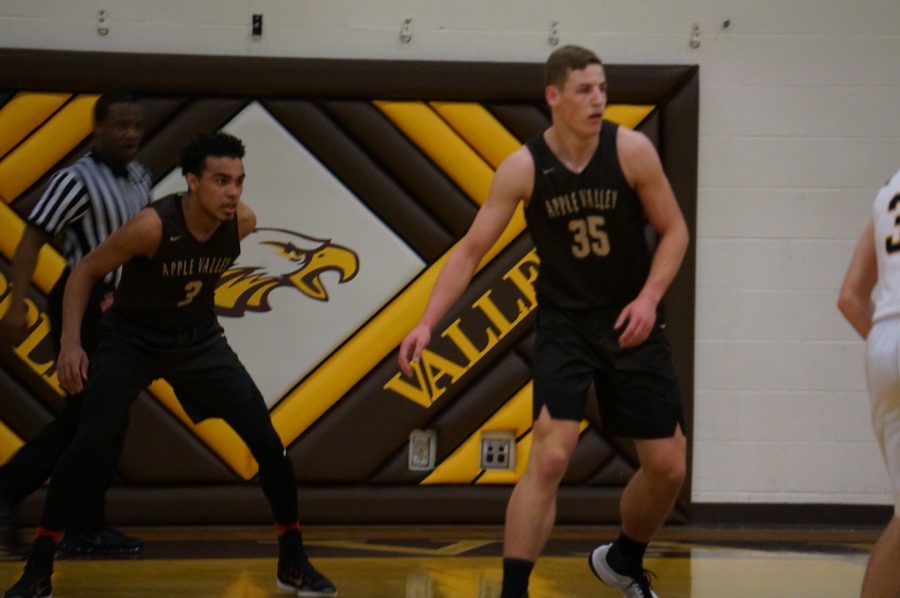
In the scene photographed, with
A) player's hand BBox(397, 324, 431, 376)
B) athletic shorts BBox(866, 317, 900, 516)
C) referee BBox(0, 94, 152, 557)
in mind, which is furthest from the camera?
referee BBox(0, 94, 152, 557)

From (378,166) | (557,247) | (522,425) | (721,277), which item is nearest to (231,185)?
(557,247)

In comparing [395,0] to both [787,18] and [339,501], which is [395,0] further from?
[339,501]

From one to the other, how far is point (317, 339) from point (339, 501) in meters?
0.71

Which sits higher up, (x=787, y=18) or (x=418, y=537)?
(x=787, y=18)

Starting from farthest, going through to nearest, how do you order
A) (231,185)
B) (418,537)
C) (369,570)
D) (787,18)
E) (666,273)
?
(787,18) → (418,537) → (369,570) → (231,185) → (666,273)

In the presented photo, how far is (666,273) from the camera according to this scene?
4312mm

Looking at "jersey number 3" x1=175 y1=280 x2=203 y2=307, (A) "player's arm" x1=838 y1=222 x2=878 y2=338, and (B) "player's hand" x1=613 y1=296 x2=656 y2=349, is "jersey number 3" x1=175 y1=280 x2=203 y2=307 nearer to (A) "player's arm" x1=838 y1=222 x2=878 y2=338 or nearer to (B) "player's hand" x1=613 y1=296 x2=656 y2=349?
(B) "player's hand" x1=613 y1=296 x2=656 y2=349

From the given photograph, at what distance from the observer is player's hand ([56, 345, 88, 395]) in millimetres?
4898

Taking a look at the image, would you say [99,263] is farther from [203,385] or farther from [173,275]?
[203,385]

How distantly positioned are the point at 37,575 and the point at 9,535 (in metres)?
0.96

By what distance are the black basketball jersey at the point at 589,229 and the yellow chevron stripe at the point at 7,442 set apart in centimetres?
308

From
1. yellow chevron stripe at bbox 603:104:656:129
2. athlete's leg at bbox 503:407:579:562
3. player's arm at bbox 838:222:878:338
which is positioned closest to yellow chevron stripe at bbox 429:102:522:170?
yellow chevron stripe at bbox 603:104:656:129

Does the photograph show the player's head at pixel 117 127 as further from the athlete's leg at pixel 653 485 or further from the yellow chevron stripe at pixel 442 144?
the athlete's leg at pixel 653 485

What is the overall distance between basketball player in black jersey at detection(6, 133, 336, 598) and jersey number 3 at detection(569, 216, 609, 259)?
113cm
